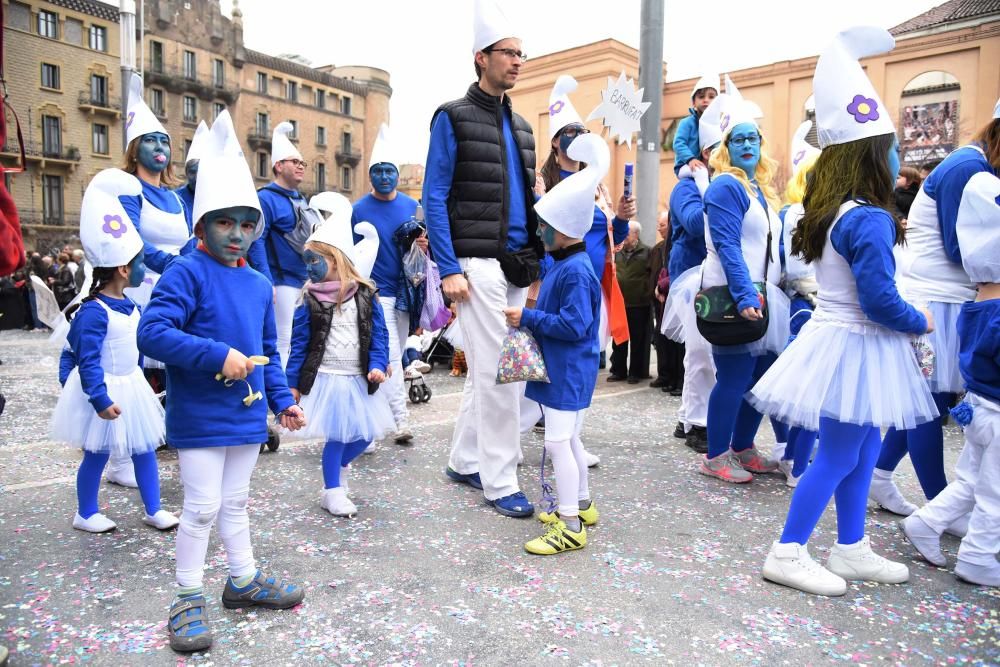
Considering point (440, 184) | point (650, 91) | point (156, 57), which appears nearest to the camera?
point (440, 184)

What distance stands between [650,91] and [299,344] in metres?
5.80

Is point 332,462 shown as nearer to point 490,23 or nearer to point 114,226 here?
point 114,226

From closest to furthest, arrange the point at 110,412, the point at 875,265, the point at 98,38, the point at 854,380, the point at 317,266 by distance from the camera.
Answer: the point at 875,265 → the point at 854,380 → the point at 110,412 → the point at 317,266 → the point at 98,38

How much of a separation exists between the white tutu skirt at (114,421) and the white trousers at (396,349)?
166 centimetres

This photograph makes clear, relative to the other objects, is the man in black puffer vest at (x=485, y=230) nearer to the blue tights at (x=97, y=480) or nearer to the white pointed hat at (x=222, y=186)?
the white pointed hat at (x=222, y=186)

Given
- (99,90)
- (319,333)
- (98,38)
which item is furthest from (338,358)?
(98,38)

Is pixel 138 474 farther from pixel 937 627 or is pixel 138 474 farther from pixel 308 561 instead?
pixel 937 627

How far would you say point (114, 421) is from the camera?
3.70 meters

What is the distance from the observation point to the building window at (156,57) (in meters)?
44.1

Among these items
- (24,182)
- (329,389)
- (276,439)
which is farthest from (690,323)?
(24,182)

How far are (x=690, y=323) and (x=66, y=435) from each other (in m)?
3.87

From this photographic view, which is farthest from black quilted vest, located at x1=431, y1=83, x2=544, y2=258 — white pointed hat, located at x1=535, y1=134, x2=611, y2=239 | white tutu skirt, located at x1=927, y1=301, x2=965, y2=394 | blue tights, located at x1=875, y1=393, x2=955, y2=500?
blue tights, located at x1=875, y1=393, x2=955, y2=500

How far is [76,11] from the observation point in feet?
→ 128

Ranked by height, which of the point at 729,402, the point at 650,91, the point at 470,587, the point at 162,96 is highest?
the point at 162,96
